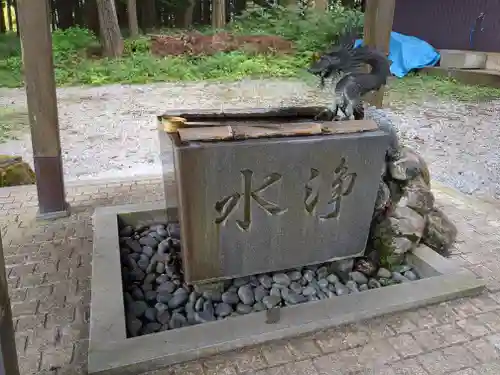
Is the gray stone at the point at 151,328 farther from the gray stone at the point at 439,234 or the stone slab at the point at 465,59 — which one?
the stone slab at the point at 465,59

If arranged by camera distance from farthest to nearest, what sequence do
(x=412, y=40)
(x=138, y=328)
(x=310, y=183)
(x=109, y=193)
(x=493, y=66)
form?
(x=412, y=40), (x=493, y=66), (x=109, y=193), (x=310, y=183), (x=138, y=328)

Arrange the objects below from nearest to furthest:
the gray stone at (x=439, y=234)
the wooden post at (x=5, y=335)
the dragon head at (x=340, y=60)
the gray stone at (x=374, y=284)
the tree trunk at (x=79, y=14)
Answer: the wooden post at (x=5, y=335)
the gray stone at (x=374, y=284)
the dragon head at (x=340, y=60)
the gray stone at (x=439, y=234)
the tree trunk at (x=79, y=14)

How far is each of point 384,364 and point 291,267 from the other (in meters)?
0.83

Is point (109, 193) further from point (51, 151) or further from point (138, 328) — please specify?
point (138, 328)

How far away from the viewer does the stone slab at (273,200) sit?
99.4 inches

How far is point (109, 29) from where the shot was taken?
1338cm

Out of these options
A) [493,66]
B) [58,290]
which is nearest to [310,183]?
[58,290]

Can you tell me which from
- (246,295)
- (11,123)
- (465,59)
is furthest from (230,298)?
(465,59)

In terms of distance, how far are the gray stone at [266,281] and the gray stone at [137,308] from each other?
0.70m

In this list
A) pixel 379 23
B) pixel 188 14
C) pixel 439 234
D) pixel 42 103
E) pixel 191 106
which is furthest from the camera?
pixel 188 14

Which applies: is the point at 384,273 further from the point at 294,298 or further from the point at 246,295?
the point at 246,295

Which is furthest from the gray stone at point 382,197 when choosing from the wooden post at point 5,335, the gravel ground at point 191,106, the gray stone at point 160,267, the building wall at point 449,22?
the building wall at point 449,22

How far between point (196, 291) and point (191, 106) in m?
6.80

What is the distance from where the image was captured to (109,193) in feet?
14.3
